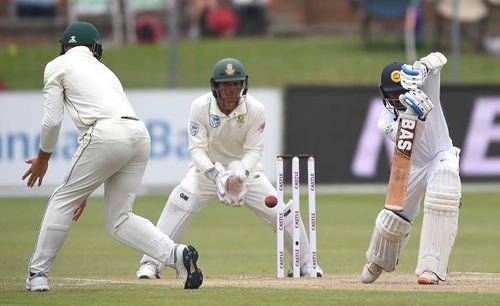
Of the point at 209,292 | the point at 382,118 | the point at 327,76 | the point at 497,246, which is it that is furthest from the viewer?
the point at 327,76

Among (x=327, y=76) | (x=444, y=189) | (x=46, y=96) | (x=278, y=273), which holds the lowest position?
(x=327, y=76)

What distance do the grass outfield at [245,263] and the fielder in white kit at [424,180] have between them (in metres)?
0.24

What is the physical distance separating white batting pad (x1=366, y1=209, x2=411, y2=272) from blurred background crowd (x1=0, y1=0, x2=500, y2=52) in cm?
1652

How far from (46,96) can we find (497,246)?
6.95m

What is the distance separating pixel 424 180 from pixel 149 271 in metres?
2.64

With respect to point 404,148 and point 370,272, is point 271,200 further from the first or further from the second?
point 404,148

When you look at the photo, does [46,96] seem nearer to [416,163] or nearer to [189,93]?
[416,163]

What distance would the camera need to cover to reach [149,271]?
38.7 feet

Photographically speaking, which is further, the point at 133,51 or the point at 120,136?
the point at 133,51

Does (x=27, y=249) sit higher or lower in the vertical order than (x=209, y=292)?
lower

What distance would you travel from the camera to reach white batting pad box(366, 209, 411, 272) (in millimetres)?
10695

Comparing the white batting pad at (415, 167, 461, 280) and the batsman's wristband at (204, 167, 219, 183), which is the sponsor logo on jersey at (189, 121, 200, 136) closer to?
the batsman's wristband at (204, 167, 219, 183)

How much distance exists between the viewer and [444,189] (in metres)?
10.3

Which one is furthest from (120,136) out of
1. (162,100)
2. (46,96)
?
(162,100)
